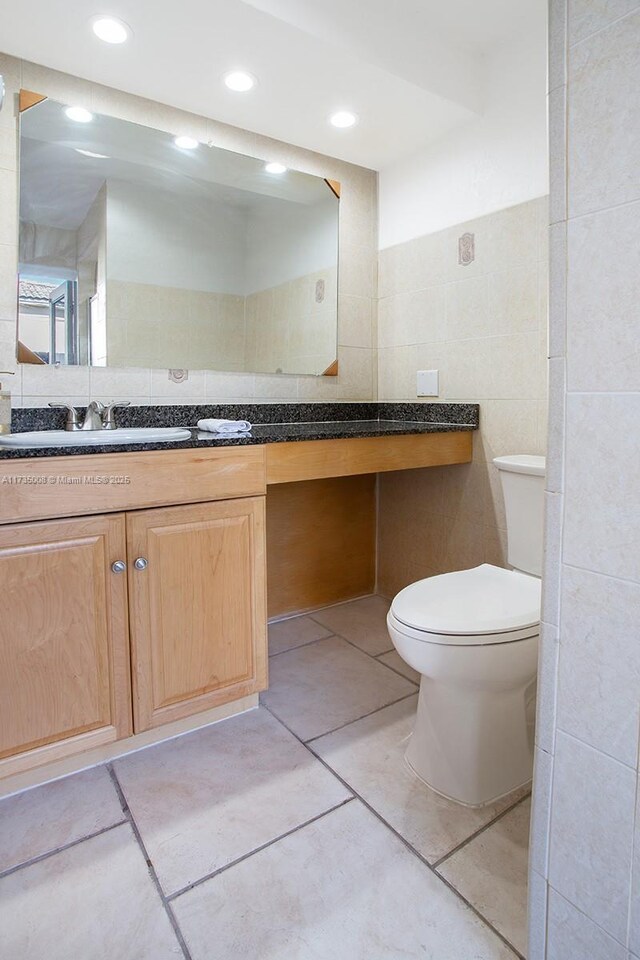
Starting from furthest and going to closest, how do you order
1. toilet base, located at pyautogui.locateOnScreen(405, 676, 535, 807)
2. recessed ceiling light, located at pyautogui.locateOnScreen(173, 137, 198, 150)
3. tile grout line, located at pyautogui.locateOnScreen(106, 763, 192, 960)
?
recessed ceiling light, located at pyautogui.locateOnScreen(173, 137, 198, 150) → toilet base, located at pyautogui.locateOnScreen(405, 676, 535, 807) → tile grout line, located at pyautogui.locateOnScreen(106, 763, 192, 960)

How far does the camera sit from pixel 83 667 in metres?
1.40

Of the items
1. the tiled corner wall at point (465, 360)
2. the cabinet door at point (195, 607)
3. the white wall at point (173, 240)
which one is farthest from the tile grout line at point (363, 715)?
the white wall at point (173, 240)

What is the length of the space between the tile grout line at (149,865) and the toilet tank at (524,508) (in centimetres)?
125

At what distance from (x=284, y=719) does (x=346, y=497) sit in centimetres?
113

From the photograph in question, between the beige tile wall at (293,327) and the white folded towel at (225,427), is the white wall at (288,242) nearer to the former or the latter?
the beige tile wall at (293,327)

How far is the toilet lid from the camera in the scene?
1.30 meters

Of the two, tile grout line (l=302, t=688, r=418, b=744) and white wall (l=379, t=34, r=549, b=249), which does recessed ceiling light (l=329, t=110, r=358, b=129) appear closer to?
white wall (l=379, t=34, r=549, b=249)

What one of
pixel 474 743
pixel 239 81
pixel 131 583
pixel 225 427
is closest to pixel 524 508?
pixel 474 743

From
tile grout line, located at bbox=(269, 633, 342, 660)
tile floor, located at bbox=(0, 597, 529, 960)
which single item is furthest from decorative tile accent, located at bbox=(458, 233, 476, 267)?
tile floor, located at bbox=(0, 597, 529, 960)

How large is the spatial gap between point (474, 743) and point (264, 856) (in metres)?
0.54

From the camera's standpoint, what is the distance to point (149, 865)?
120 cm

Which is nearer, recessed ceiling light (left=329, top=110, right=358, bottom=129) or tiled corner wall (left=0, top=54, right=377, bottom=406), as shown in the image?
tiled corner wall (left=0, top=54, right=377, bottom=406)

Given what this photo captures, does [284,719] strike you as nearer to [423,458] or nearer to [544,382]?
[423,458]

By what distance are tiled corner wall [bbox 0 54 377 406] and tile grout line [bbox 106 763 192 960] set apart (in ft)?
3.73
